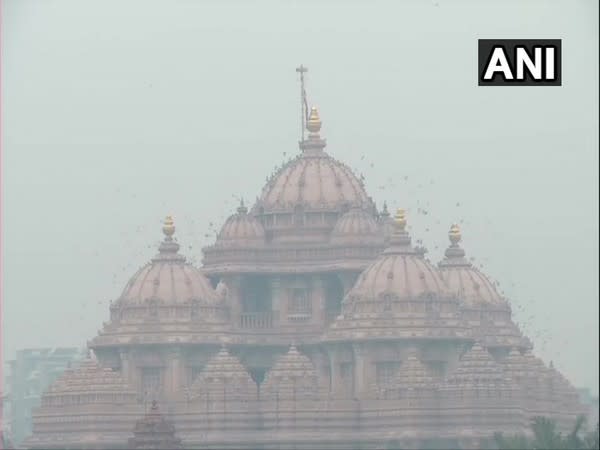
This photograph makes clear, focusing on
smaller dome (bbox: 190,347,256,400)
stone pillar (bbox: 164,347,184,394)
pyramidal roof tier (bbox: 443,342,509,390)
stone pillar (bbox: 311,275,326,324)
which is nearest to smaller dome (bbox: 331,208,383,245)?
stone pillar (bbox: 311,275,326,324)

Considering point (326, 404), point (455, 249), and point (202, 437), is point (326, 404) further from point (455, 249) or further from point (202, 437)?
point (455, 249)

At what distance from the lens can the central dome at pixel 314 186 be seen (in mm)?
171375

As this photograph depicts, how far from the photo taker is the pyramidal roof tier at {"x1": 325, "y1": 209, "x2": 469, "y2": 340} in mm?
163750

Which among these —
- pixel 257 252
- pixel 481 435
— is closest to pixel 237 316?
pixel 257 252

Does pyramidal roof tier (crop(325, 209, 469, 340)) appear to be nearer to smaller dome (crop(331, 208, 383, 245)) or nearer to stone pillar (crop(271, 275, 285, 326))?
smaller dome (crop(331, 208, 383, 245))

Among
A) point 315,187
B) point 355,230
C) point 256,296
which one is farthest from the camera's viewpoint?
point 315,187

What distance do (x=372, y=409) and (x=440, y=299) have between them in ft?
16.8

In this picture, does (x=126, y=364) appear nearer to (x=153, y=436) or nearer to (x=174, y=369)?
(x=174, y=369)

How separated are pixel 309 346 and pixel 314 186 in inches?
286

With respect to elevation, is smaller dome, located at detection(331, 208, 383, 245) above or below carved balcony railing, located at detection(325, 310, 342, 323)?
above

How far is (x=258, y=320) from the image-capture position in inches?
6708

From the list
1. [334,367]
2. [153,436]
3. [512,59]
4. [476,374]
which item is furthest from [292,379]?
[512,59]

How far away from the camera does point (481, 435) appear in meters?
160

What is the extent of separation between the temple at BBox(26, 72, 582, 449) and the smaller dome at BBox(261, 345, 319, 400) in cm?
5
